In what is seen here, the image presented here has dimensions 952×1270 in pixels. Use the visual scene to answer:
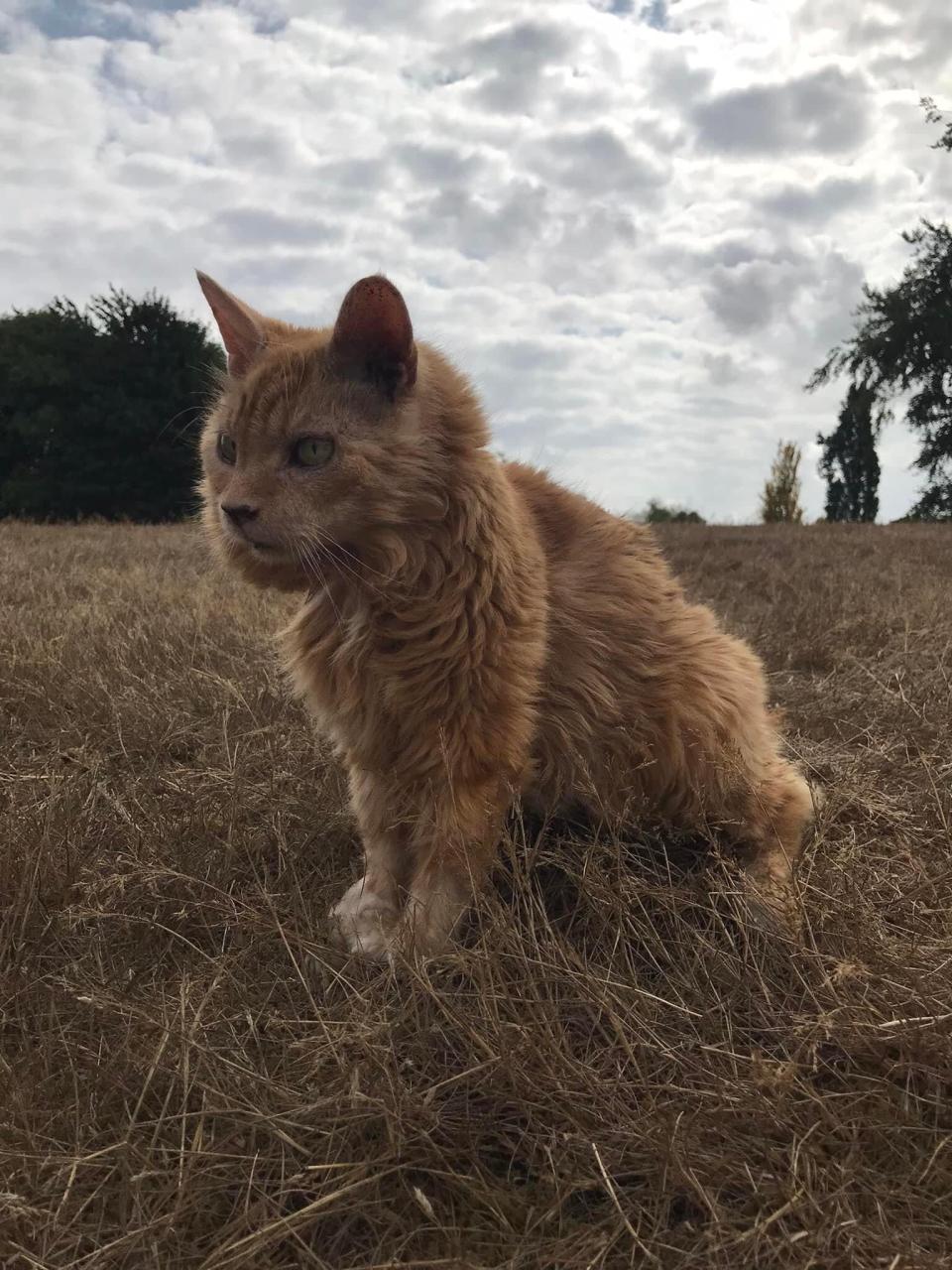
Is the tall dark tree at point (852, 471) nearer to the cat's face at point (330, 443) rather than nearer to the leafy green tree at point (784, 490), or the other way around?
the leafy green tree at point (784, 490)

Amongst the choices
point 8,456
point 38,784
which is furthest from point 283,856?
point 8,456

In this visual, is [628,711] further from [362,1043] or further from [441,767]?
[362,1043]

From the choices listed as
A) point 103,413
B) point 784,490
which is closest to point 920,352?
point 784,490

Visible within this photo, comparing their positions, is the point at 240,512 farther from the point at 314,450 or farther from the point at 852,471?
the point at 852,471

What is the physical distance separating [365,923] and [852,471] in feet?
118

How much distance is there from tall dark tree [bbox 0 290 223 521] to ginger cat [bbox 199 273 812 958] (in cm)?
1848

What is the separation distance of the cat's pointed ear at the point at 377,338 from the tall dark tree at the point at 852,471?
34.0 meters

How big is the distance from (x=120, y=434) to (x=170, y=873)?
66.3ft

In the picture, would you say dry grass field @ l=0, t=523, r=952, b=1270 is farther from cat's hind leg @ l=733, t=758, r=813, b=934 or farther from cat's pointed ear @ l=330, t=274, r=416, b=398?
cat's pointed ear @ l=330, t=274, r=416, b=398

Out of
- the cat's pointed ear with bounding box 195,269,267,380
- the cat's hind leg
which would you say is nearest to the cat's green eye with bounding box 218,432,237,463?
the cat's pointed ear with bounding box 195,269,267,380

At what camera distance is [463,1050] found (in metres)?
1.68

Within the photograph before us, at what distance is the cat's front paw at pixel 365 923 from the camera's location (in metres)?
2.08

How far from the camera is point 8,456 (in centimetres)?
2227

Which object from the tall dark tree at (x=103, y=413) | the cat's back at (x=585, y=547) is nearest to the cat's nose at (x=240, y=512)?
the cat's back at (x=585, y=547)
